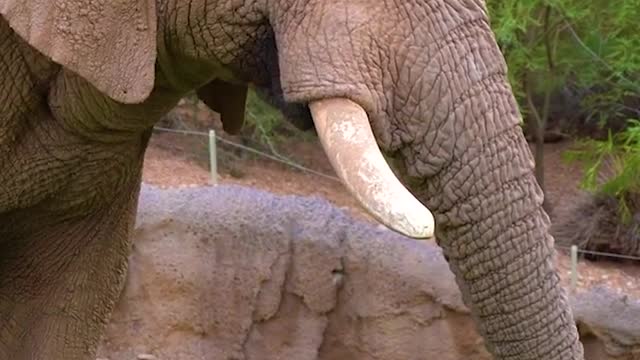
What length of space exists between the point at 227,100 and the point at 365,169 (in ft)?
2.84

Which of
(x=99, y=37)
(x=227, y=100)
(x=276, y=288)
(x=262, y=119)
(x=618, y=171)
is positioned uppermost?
(x=99, y=37)

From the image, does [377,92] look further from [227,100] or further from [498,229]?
[227,100]

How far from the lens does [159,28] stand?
248cm

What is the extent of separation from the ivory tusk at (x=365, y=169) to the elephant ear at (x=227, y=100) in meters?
0.68

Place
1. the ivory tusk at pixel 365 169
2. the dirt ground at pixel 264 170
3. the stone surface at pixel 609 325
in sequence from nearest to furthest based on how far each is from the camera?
the ivory tusk at pixel 365 169
the stone surface at pixel 609 325
the dirt ground at pixel 264 170

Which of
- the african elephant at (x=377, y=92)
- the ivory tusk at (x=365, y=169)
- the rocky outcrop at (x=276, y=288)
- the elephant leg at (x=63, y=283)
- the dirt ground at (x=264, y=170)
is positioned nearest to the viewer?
the ivory tusk at (x=365, y=169)

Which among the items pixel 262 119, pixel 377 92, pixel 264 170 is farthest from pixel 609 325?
pixel 264 170

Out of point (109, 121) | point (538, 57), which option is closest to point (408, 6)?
point (109, 121)

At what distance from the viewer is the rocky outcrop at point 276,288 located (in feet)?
14.9

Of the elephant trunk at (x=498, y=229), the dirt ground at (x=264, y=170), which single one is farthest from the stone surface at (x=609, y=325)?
the dirt ground at (x=264, y=170)

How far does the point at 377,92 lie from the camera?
2.29m

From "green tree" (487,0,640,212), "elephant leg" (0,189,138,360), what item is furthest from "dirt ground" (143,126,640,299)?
"elephant leg" (0,189,138,360)

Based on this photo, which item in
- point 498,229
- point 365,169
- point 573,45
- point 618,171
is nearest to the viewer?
point 365,169

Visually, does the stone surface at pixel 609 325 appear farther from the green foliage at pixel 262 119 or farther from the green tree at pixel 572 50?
the green foliage at pixel 262 119
